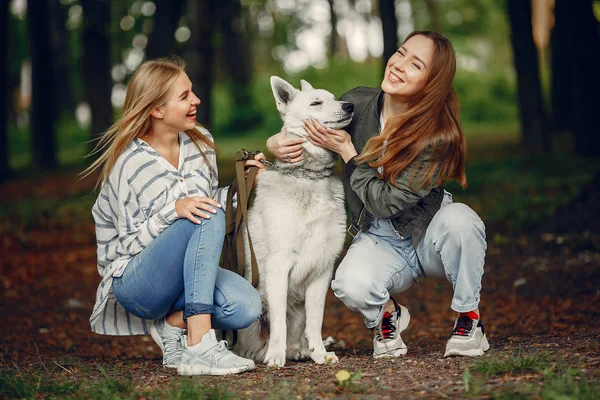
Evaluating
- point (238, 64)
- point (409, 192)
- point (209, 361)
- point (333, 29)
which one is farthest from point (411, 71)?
point (333, 29)

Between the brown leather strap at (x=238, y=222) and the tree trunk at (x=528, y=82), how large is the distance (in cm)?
814

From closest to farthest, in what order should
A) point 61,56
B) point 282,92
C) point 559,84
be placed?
point 282,92 → point 559,84 → point 61,56

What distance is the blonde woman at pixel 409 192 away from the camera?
3.97 meters

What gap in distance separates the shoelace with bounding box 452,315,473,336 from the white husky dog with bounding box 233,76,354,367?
0.67 meters

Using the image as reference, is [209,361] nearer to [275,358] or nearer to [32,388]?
[275,358]

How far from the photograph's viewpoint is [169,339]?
414 cm

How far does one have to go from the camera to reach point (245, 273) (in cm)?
434

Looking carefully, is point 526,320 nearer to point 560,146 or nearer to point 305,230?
point 305,230

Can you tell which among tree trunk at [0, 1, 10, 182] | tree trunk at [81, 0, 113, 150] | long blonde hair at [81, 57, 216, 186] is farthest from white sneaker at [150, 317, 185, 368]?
tree trunk at [0, 1, 10, 182]

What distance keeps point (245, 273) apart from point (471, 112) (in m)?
17.3

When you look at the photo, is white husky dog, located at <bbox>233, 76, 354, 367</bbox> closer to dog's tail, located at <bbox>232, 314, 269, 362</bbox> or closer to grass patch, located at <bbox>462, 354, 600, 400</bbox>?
dog's tail, located at <bbox>232, 314, 269, 362</bbox>

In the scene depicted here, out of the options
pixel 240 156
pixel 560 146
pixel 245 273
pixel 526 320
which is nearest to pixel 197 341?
pixel 245 273

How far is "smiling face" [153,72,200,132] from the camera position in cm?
404

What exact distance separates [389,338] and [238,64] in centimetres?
1974
